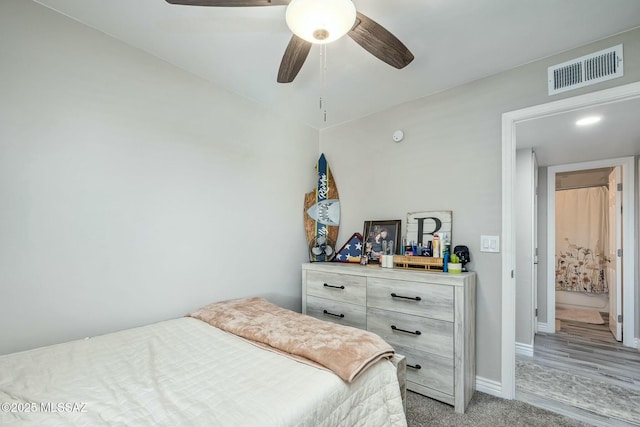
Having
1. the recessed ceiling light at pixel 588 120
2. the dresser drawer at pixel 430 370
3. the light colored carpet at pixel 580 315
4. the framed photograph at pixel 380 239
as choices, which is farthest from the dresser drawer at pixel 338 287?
the light colored carpet at pixel 580 315

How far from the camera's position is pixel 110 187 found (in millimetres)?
1757

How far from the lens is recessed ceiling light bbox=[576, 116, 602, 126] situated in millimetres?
2260

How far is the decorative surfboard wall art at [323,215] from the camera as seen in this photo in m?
3.03

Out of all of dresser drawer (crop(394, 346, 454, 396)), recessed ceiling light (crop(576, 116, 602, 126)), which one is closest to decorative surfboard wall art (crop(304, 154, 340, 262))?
dresser drawer (crop(394, 346, 454, 396))

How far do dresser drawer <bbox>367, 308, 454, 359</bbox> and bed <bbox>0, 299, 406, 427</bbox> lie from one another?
76 cm

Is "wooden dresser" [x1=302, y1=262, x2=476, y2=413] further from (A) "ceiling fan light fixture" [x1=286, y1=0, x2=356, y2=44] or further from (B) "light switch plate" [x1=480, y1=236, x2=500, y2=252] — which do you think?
(A) "ceiling fan light fixture" [x1=286, y1=0, x2=356, y2=44]

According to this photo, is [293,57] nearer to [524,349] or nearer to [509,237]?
[509,237]

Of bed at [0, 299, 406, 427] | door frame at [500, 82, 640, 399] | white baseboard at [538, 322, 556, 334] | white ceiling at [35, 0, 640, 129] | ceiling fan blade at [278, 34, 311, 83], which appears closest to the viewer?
bed at [0, 299, 406, 427]

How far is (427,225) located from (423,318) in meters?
0.81

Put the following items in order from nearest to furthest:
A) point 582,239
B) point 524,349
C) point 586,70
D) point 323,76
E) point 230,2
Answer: point 230,2
point 586,70
point 323,76
point 524,349
point 582,239

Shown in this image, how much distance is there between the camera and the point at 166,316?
1.99 meters

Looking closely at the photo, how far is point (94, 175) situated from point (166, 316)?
1042mm

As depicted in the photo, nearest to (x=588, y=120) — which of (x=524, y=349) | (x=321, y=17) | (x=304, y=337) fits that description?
(x=524, y=349)

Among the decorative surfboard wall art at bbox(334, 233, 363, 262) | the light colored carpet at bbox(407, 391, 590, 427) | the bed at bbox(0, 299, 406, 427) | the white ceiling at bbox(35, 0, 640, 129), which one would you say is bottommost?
the light colored carpet at bbox(407, 391, 590, 427)
